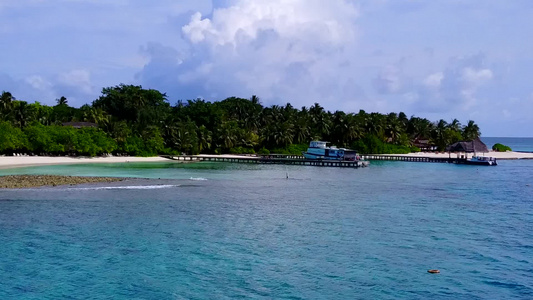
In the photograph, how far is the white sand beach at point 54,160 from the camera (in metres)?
77.6

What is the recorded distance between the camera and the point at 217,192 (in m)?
49.0

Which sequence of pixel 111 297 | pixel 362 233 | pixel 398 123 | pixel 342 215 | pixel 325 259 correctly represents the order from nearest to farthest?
pixel 111 297, pixel 325 259, pixel 362 233, pixel 342 215, pixel 398 123

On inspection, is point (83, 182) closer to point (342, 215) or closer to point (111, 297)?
point (342, 215)

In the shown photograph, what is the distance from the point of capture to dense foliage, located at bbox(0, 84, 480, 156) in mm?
89625

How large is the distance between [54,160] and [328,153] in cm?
4937

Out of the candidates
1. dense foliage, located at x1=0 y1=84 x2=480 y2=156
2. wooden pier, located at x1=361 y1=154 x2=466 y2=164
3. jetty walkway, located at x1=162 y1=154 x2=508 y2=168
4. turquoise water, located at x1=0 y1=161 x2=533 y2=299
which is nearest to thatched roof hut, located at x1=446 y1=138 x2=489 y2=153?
wooden pier, located at x1=361 y1=154 x2=466 y2=164

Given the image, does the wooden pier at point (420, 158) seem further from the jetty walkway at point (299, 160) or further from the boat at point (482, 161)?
the boat at point (482, 161)

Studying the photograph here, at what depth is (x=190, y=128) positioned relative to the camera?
355ft

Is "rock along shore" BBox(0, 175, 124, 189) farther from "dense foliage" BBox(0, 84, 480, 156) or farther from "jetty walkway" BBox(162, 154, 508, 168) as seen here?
"jetty walkway" BBox(162, 154, 508, 168)

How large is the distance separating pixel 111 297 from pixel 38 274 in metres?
4.48

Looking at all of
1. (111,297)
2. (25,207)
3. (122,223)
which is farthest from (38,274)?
(25,207)

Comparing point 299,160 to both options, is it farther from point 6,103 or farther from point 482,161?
point 6,103

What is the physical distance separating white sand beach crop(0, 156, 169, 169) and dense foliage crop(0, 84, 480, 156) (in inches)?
69.5

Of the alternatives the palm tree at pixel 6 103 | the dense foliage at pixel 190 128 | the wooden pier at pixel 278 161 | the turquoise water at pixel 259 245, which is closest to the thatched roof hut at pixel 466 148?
the dense foliage at pixel 190 128
